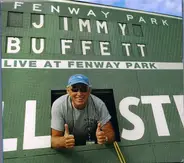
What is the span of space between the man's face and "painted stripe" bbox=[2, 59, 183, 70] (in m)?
0.21

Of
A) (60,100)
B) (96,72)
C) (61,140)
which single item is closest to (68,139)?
(61,140)

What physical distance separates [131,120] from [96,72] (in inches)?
17.6

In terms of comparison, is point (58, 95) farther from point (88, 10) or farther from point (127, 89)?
point (88, 10)

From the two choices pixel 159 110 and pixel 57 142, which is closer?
pixel 57 142

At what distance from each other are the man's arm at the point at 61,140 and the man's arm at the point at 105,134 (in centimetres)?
18

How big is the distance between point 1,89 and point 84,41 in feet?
2.44

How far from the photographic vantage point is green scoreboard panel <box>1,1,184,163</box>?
1.97 m

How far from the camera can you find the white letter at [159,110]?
2139 millimetres

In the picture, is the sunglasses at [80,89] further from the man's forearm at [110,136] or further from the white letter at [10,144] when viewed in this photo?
the white letter at [10,144]

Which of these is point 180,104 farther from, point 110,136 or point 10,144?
point 10,144

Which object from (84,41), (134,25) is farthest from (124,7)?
(84,41)

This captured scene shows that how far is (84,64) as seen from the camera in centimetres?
220

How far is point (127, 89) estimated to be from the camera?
2.17 m

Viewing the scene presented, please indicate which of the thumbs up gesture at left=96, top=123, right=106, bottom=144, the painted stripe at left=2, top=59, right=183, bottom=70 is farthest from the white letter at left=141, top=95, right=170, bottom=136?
the thumbs up gesture at left=96, top=123, right=106, bottom=144
